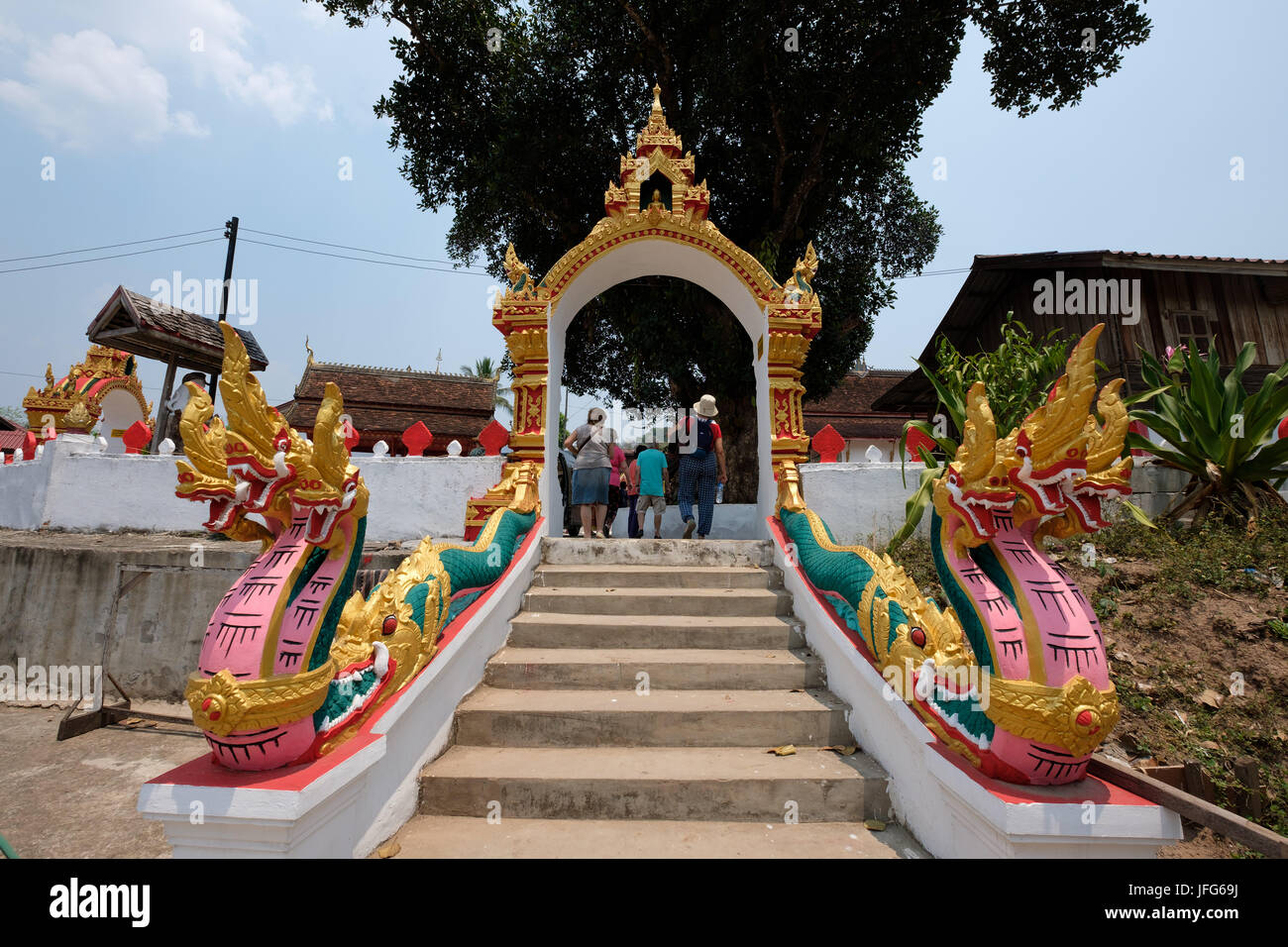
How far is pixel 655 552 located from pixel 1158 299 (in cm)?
1037

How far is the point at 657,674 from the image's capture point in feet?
11.6

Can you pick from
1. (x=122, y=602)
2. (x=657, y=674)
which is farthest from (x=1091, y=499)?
(x=122, y=602)

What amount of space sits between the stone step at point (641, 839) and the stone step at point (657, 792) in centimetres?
4

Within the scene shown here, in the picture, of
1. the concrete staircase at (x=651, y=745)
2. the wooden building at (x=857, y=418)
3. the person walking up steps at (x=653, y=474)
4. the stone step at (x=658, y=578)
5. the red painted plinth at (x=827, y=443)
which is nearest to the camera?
the concrete staircase at (x=651, y=745)

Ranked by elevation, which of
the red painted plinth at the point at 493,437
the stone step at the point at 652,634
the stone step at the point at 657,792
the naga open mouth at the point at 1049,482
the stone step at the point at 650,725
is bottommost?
the stone step at the point at 657,792

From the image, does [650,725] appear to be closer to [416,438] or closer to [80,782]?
[80,782]

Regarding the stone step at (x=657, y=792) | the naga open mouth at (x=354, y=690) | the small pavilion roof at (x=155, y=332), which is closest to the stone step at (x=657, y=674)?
the stone step at (x=657, y=792)

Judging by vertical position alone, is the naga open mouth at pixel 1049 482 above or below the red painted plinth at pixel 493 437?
below

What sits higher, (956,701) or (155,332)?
(155,332)

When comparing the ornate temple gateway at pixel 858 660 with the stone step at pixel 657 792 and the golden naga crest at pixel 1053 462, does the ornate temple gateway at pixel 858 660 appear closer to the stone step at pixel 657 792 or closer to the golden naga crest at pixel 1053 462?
the golden naga crest at pixel 1053 462

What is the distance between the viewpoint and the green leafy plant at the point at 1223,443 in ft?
A: 16.7

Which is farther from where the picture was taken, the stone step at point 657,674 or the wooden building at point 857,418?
the wooden building at point 857,418

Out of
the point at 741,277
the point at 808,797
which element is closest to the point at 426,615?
the point at 808,797

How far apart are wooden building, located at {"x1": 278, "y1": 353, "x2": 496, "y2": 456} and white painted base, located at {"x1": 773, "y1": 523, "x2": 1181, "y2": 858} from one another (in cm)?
1582
